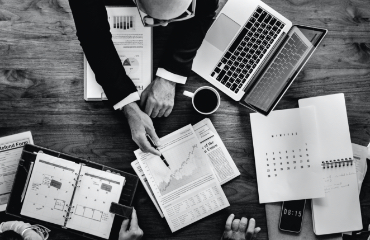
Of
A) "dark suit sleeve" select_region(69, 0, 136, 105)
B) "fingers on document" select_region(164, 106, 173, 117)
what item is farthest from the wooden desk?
"dark suit sleeve" select_region(69, 0, 136, 105)

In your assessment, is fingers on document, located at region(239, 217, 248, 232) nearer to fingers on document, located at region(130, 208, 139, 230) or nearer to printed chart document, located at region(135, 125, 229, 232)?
printed chart document, located at region(135, 125, 229, 232)

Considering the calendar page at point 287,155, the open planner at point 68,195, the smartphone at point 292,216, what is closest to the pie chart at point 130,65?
the open planner at point 68,195

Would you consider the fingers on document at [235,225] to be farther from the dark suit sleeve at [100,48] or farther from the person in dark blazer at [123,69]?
the dark suit sleeve at [100,48]

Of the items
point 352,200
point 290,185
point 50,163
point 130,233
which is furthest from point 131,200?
point 352,200

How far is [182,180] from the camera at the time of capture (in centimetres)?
148

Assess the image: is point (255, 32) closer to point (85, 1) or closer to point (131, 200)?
point (85, 1)

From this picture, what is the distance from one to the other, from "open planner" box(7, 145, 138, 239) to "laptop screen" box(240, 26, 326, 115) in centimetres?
66

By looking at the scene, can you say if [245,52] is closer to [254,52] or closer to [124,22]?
[254,52]

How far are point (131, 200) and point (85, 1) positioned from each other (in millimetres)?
814

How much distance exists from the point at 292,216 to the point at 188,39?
2.86ft

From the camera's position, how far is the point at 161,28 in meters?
1.50

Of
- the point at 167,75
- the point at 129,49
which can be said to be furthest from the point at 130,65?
the point at 167,75

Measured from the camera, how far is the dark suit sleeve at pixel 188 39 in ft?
4.50

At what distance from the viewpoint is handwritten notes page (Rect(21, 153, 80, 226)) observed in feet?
4.74
